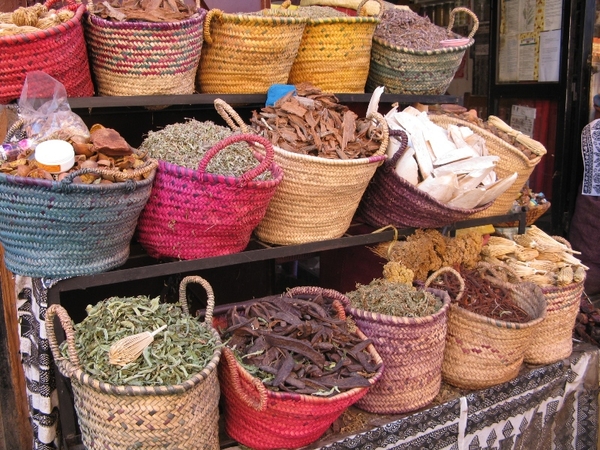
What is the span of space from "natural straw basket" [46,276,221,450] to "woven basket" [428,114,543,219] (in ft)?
5.41

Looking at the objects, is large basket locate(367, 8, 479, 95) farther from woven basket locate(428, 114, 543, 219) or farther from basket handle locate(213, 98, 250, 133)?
basket handle locate(213, 98, 250, 133)

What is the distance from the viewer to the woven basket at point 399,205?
7.77 feet

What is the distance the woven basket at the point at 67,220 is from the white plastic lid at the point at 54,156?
10cm

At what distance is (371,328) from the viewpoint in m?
2.11

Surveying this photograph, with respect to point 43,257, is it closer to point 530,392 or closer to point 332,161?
point 332,161

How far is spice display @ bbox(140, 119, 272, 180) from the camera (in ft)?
6.30

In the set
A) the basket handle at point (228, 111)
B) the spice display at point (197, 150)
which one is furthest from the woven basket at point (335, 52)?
the spice display at point (197, 150)

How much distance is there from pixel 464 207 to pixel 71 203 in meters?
1.63

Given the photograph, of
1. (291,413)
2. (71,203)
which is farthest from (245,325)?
(71,203)

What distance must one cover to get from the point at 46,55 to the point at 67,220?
0.58 metres

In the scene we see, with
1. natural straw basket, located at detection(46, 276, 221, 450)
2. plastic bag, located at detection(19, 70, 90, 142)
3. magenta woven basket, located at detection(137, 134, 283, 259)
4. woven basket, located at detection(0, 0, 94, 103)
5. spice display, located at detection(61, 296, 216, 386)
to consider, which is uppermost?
woven basket, located at detection(0, 0, 94, 103)

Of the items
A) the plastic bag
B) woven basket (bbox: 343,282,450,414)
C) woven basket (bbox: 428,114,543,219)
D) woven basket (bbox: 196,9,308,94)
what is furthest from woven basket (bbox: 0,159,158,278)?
woven basket (bbox: 428,114,543,219)

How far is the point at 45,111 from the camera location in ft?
6.13

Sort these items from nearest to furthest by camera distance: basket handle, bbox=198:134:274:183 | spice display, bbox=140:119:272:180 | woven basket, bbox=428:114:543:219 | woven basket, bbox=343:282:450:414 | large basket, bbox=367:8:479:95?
basket handle, bbox=198:134:274:183
spice display, bbox=140:119:272:180
woven basket, bbox=343:282:450:414
large basket, bbox=367:8:479:95
woven basket, bbox=428:114:543:219
